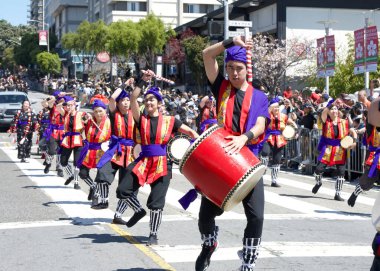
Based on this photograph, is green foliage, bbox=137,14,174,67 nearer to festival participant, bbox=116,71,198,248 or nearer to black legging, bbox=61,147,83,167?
black legging, bbox=61,147,83,167

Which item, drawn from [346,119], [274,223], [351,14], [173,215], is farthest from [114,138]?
Answer: [351,14]

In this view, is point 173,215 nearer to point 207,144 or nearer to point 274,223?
point 274,223

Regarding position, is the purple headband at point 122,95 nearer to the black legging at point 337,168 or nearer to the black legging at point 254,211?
the black legging at point 254,211

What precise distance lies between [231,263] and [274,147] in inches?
324

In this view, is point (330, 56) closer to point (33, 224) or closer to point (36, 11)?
point (33, 224)

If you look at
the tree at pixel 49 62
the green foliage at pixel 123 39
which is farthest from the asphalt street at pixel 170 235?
the tree at pixel 49 62

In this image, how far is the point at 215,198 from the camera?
5.80 m

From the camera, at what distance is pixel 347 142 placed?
12.8 meters

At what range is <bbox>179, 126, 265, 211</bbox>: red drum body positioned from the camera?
567cm

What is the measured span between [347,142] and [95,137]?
4461 millimetres

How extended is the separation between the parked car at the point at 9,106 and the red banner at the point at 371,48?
1923 centimetres

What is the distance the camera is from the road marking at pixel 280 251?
760 cm

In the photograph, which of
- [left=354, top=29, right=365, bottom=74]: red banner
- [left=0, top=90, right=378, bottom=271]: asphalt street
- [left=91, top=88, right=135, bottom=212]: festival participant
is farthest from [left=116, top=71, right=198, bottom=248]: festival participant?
[left=354, top=29, right=365, bottom=74]: red banner

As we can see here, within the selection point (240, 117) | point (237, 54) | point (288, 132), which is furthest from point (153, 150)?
point (288, 132)
